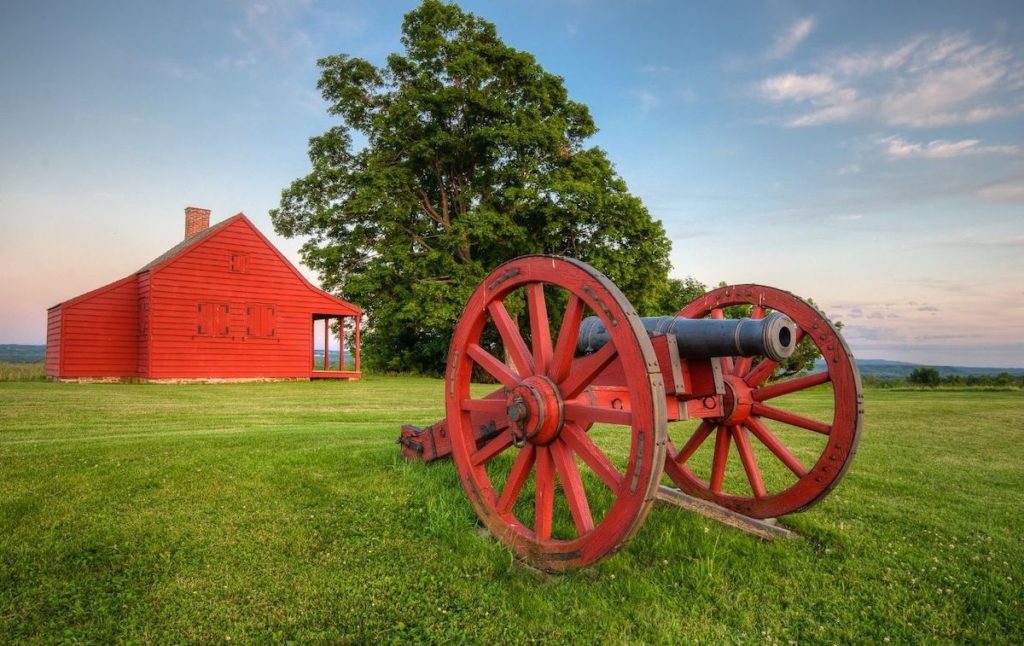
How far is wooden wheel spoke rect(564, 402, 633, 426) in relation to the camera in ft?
11.0

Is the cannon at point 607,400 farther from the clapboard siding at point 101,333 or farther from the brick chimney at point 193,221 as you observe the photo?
the brick chimney at point 193,221

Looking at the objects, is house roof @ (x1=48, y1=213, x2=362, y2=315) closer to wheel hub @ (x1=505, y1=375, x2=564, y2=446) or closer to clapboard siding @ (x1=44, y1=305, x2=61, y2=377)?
clapboard siding @ (x1=44, y1=305, x2=61, y2=377)

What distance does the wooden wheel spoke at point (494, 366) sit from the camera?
4184 millimetres

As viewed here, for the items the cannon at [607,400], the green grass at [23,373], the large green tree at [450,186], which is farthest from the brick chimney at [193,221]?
the cannon at [607,400]

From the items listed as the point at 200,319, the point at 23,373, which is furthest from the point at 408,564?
the point at 23,373

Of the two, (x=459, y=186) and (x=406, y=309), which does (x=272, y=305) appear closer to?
(x=406, y=309)

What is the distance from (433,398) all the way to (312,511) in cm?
1273

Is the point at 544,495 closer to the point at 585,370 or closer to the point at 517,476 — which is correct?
the point at 517,476

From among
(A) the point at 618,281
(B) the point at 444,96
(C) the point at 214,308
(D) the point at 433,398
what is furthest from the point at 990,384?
(C) the point at 214,308

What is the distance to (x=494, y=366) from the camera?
436 centimetres

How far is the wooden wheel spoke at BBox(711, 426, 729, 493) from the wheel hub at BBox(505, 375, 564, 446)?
2.10 m

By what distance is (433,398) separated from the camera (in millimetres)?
17609

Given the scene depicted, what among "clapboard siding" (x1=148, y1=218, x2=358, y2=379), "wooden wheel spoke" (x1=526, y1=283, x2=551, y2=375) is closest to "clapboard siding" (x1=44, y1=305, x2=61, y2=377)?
"clapboard siding" (x1=148, y1=218, x2=358, y2=379)

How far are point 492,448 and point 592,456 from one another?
1.01m
